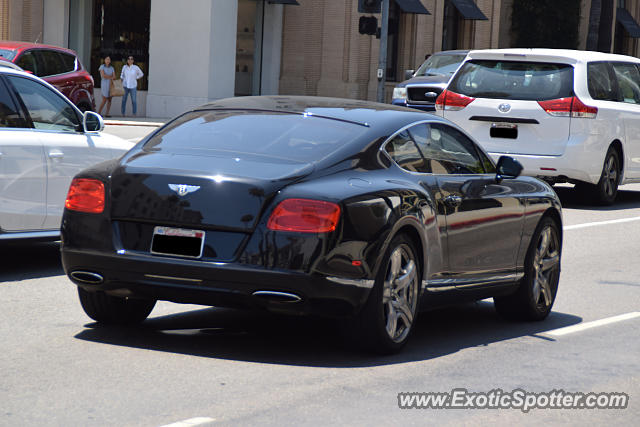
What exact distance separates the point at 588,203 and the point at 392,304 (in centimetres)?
1089

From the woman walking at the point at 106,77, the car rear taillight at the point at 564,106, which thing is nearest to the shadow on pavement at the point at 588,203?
the car rear taillight at the point at 564,106

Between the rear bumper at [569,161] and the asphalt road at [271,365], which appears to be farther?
the rear bumper at [569,161]

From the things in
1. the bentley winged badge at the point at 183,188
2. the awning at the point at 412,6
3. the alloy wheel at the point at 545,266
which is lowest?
the alloy wheel at the point at 545,266

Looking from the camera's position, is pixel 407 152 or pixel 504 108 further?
pixel 504 108

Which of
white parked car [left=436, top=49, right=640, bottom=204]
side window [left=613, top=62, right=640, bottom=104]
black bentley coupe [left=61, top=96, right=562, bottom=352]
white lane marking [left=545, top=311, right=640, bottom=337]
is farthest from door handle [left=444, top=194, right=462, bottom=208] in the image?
side window [left=613, top=62, right=640, bottom=104]

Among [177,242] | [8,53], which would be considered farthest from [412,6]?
[177,242]

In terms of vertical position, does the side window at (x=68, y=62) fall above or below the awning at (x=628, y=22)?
below

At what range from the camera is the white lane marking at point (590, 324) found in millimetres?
8039

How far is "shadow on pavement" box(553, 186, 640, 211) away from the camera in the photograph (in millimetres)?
16844

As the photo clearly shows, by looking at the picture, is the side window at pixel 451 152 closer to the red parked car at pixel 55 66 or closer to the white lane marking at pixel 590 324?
the white lane marking at pixel 590 324

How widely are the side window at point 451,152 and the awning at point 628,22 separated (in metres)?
53.3

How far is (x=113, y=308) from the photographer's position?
7141mm

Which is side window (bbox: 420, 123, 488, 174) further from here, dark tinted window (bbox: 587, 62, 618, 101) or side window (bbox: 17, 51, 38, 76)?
side window (bbox: 17, 51, 38, 76)

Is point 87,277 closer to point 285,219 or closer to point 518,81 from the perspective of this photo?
point 285,219
